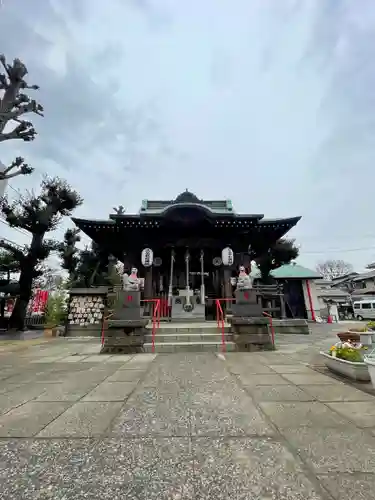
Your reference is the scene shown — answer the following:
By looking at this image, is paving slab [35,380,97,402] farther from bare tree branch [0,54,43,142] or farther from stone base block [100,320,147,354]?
bare tree branch [0,54,43,142]

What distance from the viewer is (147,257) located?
10.9m

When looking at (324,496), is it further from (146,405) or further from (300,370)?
(300,370)

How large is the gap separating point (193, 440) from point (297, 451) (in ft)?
2.36

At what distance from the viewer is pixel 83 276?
1586 cm

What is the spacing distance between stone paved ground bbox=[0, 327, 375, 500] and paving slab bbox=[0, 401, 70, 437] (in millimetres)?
12

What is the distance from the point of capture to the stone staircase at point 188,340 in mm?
6121

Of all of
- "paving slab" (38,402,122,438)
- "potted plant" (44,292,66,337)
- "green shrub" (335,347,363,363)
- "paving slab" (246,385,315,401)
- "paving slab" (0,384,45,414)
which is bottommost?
"paving slab" (0,384,45,414)

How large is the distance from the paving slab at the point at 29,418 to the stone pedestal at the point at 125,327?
3484mm

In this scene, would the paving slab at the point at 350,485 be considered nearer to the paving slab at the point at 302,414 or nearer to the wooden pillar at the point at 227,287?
the paving slab at the point at 302,414

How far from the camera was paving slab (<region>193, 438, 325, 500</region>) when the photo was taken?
128 cm

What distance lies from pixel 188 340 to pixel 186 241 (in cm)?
562

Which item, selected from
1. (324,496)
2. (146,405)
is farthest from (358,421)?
(146,405)

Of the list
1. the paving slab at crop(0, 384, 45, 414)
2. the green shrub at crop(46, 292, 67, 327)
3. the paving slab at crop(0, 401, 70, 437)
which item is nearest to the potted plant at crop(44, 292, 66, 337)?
the green shrub at crop(46, 292, 67, 327)

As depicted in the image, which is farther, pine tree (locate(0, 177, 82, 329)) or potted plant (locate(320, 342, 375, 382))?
pine tree (locate(0, 177, 82, 329))
